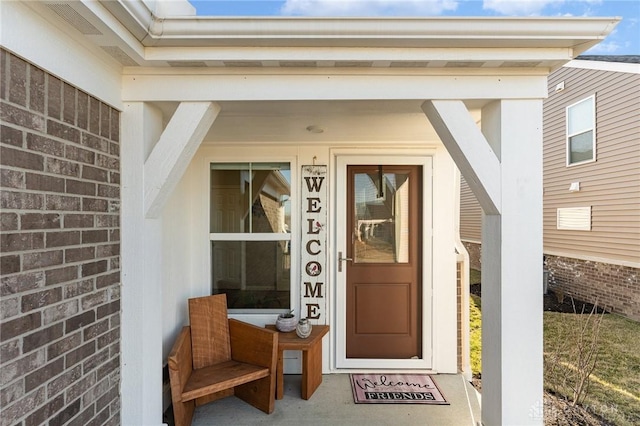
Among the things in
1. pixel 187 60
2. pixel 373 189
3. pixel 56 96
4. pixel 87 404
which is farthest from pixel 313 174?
pixel 87 404

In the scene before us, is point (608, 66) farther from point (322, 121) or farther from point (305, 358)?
point (305, 358)

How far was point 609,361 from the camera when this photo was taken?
3656mm

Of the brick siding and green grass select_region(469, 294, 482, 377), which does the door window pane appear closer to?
green grass select_region(469, 294, 482, 377)

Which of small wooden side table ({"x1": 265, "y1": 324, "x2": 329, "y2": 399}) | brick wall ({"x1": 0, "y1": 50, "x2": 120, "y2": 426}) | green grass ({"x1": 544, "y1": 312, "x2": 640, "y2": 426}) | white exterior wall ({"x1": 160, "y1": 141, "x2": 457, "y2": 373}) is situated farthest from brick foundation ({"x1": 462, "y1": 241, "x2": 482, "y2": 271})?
brick wall ({"x1": 0, "y1": 50, "x2": 120, "y2": 426})

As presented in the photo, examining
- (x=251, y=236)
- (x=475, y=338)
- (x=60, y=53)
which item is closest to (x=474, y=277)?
(x=475, y=338)

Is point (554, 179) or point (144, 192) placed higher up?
point (554, 179)

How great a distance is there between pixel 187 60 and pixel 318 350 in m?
2.37

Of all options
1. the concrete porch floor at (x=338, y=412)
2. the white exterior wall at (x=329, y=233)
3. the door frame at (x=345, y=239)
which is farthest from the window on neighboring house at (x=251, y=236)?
the concrete porch floor at (x=338, y=412)

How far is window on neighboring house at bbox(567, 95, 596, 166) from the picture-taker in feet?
19.0

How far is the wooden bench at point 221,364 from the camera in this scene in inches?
81.4

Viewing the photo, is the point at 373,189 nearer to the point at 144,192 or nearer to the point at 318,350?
the point at 318,350

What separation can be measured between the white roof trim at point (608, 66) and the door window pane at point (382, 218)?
4.92 metres

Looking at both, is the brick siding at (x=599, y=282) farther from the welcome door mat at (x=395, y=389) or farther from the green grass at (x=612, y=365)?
the welcome door mat at (x=395, y=389)

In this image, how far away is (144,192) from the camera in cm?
171
